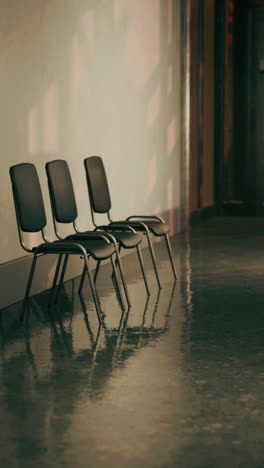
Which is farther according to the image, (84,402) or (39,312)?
(39,312)

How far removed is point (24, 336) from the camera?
181 inches

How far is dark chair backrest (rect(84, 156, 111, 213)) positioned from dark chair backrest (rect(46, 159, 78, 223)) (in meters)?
0.42

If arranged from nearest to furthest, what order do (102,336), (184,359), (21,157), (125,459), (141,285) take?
(125,459) < (184,359) < (102,336) < (21,157) < (141,285)

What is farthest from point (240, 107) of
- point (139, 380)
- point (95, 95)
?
point (139, 380)

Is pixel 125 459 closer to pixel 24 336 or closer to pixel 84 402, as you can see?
pixel 84 402

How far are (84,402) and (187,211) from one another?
6.79m

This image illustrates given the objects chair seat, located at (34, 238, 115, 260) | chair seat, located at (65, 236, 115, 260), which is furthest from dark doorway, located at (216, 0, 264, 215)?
chair seat, located at (34, 238, 115, 260)

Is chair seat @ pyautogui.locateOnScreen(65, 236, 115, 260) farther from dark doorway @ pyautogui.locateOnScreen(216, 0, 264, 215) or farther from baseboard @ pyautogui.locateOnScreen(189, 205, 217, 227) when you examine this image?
dark doorway @ pyautogui.locateOnScreen(216, 0, 264, 215)

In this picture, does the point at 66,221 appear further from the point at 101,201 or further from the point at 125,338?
the point at 125,338

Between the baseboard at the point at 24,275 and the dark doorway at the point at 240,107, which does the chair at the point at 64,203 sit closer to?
the baseboard at the point at 24,275

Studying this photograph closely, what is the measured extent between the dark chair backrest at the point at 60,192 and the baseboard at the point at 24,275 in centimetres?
45

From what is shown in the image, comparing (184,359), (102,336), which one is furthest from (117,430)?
(102,336)

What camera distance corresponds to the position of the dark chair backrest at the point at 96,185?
6.14m

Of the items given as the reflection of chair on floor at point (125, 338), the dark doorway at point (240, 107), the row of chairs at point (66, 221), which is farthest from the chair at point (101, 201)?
the dark doorway at point (240, 107)
